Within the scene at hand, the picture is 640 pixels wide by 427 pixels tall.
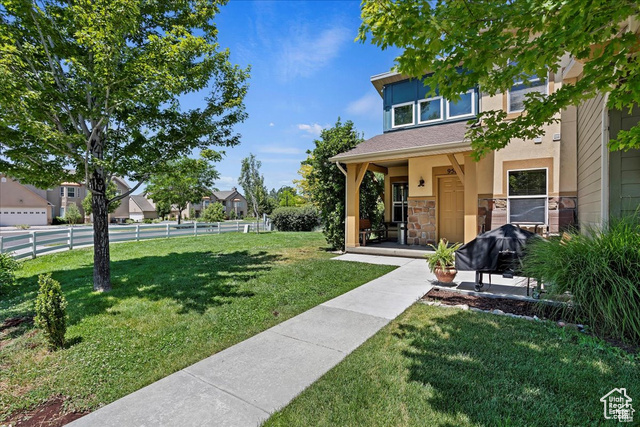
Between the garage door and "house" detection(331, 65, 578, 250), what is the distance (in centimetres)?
4086

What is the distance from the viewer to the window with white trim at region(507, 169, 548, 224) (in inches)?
315

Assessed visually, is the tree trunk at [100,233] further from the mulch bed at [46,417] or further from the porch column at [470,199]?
the porch column at [470,199]

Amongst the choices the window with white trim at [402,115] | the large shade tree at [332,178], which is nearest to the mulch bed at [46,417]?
the large shade tree at [332,178]

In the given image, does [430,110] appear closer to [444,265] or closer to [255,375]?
[444,265]

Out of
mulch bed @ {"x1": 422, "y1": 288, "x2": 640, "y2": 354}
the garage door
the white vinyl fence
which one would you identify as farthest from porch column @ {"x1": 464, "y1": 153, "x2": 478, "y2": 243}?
the garage door

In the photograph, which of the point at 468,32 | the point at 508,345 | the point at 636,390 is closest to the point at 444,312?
the point at 508,345

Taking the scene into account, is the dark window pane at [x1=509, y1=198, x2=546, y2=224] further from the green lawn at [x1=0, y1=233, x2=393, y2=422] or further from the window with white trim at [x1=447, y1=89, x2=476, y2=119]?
the green lawn at [x1=0, y1=233, x2=393, y2=422]

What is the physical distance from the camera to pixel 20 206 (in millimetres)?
32031

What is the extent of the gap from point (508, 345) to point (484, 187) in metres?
6.76

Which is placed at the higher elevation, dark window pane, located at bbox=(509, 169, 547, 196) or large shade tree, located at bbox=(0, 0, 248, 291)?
large shade tree, located at bbox=(0, 0, 248, 291)

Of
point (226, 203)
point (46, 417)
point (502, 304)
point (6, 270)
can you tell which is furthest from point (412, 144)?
point (226, 203)

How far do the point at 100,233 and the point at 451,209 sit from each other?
10.6 meters

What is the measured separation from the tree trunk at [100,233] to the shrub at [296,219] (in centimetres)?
1547

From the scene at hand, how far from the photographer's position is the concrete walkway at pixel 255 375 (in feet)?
7.60
